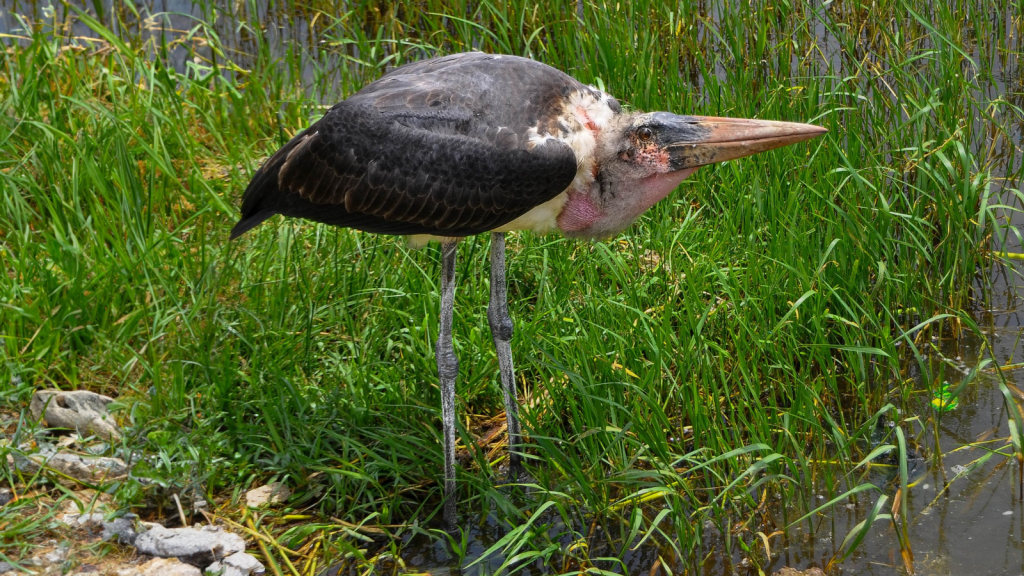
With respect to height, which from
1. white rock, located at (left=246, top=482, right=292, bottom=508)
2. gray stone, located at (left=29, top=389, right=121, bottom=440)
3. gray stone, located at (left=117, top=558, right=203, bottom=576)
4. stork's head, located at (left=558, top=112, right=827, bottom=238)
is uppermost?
stork's head, located at (left=558, top=112, right=827, bottom=238)

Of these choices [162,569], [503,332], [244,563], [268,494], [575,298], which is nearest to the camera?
[162,569]

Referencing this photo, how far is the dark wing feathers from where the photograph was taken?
10.2ft

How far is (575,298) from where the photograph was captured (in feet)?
13.4

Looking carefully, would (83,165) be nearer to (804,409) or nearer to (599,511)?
(599,511)

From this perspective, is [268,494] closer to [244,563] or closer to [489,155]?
[244,563]

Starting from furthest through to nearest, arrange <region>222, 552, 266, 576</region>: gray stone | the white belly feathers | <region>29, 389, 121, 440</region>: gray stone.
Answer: <region>29, 389, 121, 440</region>: gray stone < the white belly feathers < <region>222, 552, 266, 576</region>: gray stone

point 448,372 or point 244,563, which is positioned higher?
point 448,372

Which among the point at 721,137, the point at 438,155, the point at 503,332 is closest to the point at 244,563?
the point at 503,332

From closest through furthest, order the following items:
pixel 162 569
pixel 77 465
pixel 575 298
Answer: pixel 162 569 < pixel 77 465 < pixel 575 298

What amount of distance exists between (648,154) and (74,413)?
2.08 meters

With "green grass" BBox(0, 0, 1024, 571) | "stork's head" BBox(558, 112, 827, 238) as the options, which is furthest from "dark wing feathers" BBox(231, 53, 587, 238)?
"green grass" BBox(0, 0, 1024, 571)

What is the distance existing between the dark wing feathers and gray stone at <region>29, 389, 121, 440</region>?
1.00m

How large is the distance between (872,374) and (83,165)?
3.27m

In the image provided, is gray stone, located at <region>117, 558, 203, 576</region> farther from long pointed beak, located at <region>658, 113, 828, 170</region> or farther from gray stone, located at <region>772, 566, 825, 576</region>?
long pointed beak, located at <region>658, 113, 828, 170</region>
